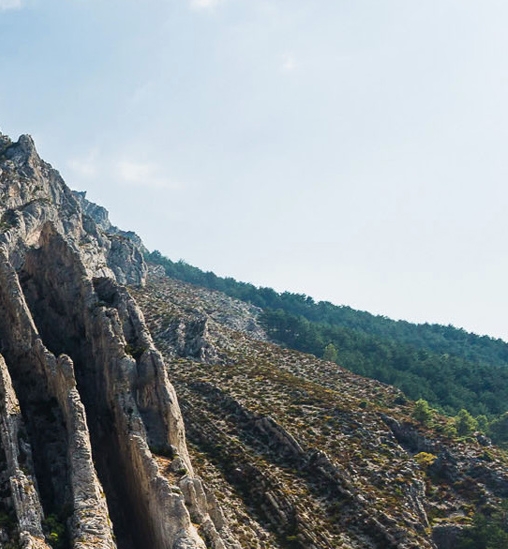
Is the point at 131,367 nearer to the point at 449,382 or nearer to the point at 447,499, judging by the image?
the point at 447,499

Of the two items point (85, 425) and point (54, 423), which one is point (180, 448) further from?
point (54, 423)

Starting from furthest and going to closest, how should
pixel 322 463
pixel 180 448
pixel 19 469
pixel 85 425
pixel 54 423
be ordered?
pixel 322 463
pixel 180 448
pixel 54 423
pixel 85 425
pixel 19 469

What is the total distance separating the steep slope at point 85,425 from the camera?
38.4 meters

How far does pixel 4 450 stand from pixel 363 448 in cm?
5531

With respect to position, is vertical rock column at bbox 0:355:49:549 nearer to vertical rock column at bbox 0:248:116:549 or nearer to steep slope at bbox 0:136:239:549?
steep slope at bbox 0:136:239:549

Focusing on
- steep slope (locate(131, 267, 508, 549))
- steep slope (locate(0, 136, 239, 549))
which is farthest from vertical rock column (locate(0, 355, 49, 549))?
steep slope (locate(131, 267, 508, 549))

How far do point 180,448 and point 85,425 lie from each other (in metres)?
11.1

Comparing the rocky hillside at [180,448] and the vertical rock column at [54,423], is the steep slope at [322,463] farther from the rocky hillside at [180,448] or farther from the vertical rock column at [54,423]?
the vertical rock column at [54,423]

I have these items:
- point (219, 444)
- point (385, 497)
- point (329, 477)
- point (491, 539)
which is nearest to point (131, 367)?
point (219, 444)

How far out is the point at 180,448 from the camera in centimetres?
5194

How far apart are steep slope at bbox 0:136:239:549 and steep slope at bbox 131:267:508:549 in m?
15.5

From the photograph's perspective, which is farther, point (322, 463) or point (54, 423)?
point (322, 463)

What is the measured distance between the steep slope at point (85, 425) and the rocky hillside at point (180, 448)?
16cm

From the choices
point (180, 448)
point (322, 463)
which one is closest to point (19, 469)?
point (180, 448)
